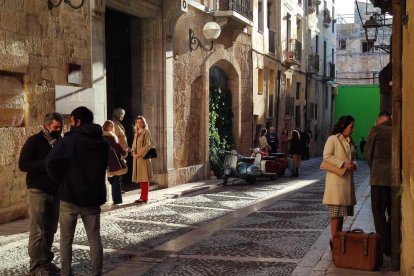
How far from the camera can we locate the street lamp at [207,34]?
1608 cm

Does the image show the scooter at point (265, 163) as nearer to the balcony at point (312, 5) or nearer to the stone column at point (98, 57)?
the stone column at point (98, 57)

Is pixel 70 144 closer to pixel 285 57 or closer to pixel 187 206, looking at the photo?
pixel 187 206

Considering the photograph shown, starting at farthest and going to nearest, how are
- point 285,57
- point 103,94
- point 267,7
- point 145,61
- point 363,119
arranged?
point 363,119
point 285,57
point 267,7
point 145,61
point 103,94

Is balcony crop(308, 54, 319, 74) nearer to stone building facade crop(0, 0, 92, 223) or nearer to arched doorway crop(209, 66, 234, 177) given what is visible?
arched doorway crop(209, 66, 234, 177)

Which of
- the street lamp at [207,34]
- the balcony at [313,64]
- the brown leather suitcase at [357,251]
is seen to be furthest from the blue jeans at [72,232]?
the balcony at [313,64]

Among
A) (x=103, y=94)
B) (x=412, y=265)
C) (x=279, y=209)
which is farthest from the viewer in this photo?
(x=103, y=94)

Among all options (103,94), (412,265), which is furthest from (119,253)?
(103,94)

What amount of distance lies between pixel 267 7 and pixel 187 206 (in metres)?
15.7

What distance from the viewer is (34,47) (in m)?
9.92

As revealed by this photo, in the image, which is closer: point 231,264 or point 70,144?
point 70,144

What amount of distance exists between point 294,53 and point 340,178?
22018 millimetres

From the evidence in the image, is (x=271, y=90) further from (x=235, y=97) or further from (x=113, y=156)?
(x=113, y=156)

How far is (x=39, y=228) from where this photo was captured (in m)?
5.71

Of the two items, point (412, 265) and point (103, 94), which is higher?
point (103, 94)
